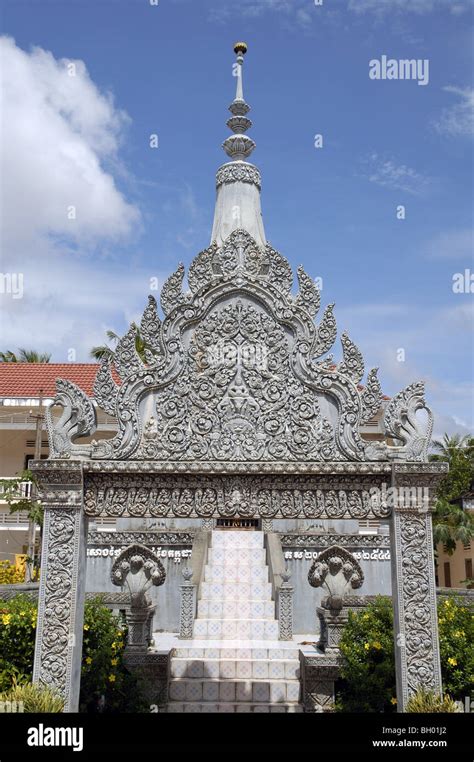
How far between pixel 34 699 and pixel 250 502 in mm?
2875

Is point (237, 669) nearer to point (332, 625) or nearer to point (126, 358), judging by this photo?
point (332, 625)

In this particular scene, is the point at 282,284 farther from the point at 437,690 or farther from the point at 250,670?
the point at 250,670

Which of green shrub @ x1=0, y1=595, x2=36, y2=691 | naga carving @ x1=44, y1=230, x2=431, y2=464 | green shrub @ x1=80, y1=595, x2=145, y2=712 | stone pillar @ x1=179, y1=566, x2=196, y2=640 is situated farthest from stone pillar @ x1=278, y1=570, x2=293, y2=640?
naga carving @ x1=44, y1=230, x2=431, y2=464

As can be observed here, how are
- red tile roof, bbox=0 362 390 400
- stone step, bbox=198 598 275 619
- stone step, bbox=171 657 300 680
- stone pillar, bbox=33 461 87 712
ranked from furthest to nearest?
red tile roof, bbox=0 362 390 400, stone step, bbox=198 598 275 619, stone step, bbox=171 657 300 680, stone pillar, bbox=33 461 87 712

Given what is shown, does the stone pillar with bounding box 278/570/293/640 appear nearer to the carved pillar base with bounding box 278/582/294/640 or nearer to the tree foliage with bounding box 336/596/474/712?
the carved pillar base with bounding box 278/582/294/640

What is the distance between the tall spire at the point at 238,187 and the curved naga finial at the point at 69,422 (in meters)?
14.0

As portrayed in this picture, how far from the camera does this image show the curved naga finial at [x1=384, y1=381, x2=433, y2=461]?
23.2 feet

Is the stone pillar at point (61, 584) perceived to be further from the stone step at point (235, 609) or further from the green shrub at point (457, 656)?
the stone step at point (235, 609)

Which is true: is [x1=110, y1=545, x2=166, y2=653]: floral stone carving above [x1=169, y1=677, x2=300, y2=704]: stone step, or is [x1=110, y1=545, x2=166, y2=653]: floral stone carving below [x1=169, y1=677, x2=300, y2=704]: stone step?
above

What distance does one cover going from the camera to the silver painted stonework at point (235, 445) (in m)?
6.91

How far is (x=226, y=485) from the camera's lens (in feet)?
23.1

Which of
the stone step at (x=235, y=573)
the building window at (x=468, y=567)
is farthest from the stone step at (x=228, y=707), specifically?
the building window at (x=468, y=567)

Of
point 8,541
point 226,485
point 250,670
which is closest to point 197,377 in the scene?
point 226,485

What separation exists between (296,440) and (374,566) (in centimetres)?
1148
